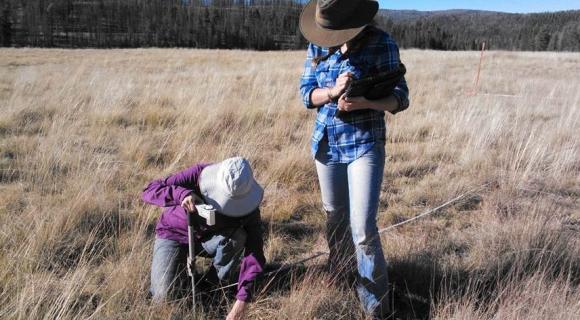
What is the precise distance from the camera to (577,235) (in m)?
3.40

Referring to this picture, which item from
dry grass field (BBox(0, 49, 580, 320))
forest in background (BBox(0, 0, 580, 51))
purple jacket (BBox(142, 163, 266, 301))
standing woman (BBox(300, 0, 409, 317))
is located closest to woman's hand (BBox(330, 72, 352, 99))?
standing woman (BBox(300, 0, 409, 317))

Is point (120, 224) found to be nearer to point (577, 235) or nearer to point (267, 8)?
point (577, 235)

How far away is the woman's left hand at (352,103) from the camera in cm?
200

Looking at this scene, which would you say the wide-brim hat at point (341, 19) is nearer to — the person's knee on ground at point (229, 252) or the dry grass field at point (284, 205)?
the person's knee on ground at point (229, 252)

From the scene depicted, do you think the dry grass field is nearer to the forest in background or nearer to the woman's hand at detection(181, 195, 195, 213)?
the woman's hand at detection(181, 195, 195, 213)

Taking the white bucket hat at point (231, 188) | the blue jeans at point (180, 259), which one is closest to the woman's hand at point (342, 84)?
the white bucket hat at point (231, 188)

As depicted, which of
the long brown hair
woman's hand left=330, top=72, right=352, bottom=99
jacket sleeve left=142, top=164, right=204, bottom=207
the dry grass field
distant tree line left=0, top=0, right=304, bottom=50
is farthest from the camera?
distant tree line left=0, top=0, right=304, bottom=50

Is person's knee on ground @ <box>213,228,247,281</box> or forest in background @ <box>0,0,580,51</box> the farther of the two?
forest in background @ <box>0,0,580,51</box>

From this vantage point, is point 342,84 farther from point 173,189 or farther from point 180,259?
point 180,259

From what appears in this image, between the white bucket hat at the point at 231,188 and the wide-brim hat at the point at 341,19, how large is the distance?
685mm

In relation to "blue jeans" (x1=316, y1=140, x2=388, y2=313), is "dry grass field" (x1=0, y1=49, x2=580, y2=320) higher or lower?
lower

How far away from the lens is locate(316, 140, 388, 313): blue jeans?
7.02ft

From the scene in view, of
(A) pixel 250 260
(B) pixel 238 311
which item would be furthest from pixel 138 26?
(B) pixel 238 311

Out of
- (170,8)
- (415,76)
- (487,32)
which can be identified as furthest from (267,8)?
(415,76)
